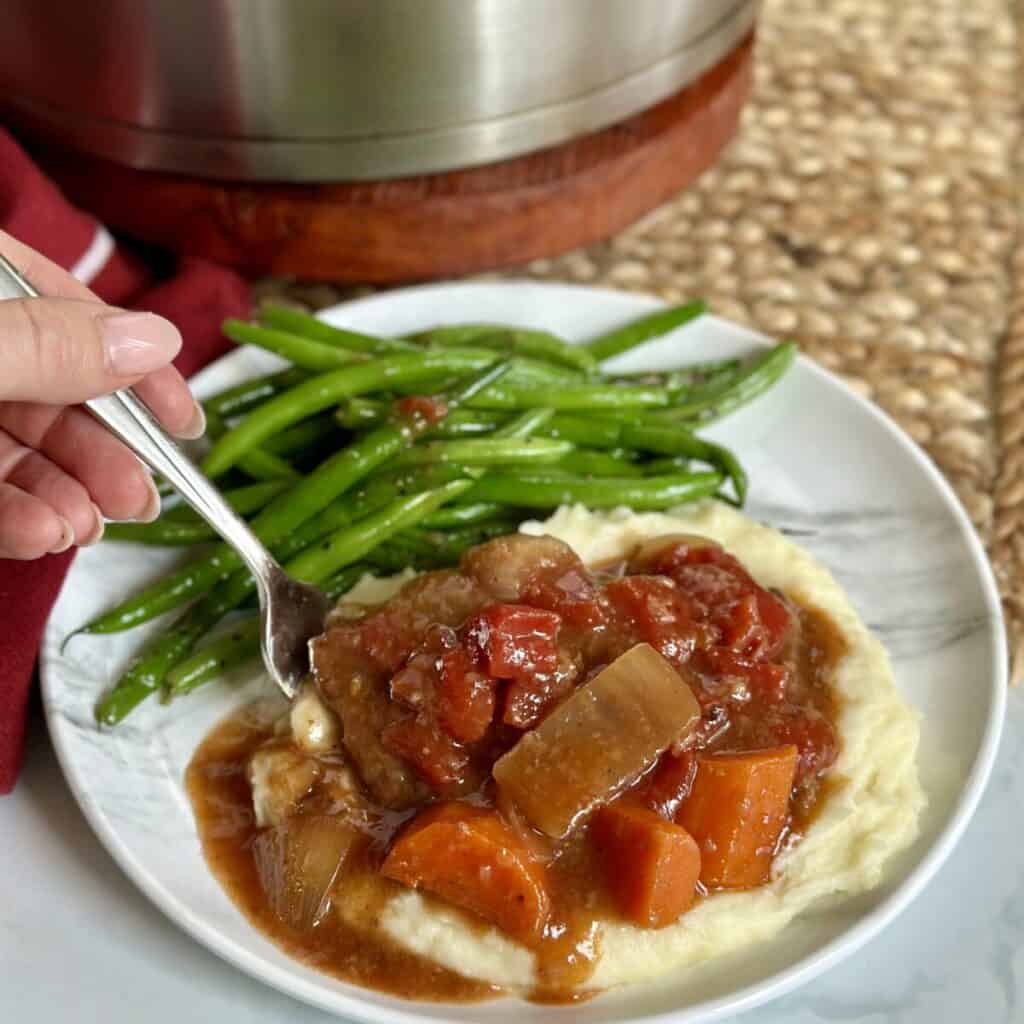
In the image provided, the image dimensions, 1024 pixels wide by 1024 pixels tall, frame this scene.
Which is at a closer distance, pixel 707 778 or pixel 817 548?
pixel 707 778

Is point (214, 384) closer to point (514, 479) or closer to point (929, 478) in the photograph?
point (514, 479)

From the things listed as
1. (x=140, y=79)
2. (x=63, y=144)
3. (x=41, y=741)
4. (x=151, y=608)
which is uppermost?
(x=140, y=79)

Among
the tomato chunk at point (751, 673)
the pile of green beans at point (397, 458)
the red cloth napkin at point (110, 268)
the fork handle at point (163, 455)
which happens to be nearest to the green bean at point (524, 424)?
the pile of green beans at point (397, 458)

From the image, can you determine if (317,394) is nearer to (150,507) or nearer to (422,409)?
(422,409)

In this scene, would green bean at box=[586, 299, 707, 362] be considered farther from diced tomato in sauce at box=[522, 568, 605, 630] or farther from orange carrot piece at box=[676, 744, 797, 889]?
orange carrot piece at box=[676, 744, 797, 889]

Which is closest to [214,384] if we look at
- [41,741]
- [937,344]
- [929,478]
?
[41,741]

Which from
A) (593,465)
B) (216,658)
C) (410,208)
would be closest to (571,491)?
(593,465)

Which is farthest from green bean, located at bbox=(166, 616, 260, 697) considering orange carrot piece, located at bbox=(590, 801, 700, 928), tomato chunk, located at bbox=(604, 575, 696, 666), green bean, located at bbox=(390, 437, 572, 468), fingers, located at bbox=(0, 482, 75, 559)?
orange carrot piece, located at bbox=(590, 801, 700, 928)
